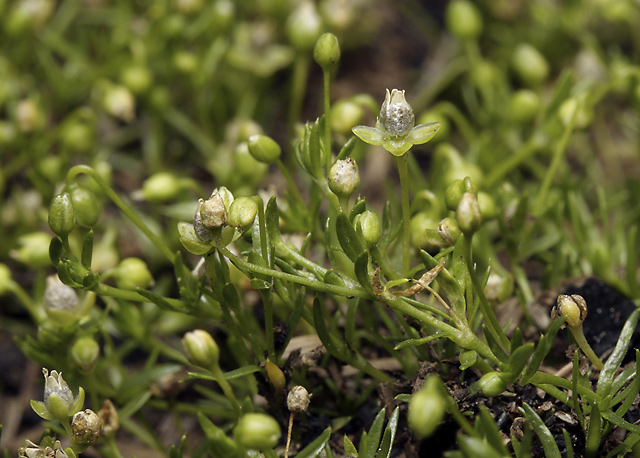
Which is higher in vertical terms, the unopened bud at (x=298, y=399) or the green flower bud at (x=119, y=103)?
the green flower bud at (x=119, y=103)

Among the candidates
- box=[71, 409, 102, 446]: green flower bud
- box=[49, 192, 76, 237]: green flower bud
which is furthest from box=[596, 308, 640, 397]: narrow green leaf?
box=[49, 192, 76, 237]: green flower bud

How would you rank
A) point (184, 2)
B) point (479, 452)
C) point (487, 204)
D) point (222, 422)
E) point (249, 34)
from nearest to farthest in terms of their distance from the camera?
point (479, 452)
point (487, 204)
point (222, 422)
point (184, 2)
point (249, 34)

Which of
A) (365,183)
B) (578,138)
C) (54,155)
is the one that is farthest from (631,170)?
(54,155)

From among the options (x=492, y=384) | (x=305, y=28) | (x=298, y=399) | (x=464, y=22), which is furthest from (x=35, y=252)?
(x=464, y=22)

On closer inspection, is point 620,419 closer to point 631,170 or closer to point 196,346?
point 196,346

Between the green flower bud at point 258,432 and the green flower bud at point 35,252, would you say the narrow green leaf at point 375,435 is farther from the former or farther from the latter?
the green flower bud at point 35,252

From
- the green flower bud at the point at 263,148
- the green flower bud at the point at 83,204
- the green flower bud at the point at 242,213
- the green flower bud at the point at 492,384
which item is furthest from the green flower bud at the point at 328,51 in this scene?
the green flower bud at the point at 492,384

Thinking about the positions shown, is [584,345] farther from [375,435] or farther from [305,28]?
[305,28]
